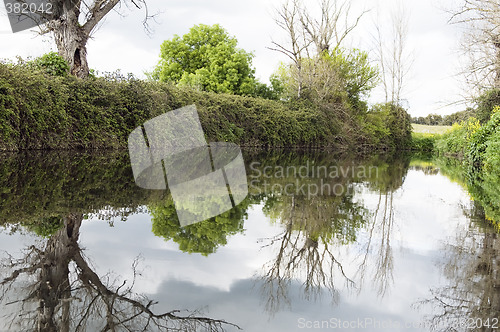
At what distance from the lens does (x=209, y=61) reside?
34.3m

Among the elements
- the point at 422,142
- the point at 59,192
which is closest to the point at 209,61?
the point at 422,142

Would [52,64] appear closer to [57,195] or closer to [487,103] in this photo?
[57,195]

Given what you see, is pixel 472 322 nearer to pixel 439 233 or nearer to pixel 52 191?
pixel 439 233

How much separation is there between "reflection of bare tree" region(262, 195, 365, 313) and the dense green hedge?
8.48m

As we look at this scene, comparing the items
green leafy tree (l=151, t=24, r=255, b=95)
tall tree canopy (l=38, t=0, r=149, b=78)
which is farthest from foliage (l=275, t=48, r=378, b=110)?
tall tree canopy (l=38, t=0, r=149, b=78)

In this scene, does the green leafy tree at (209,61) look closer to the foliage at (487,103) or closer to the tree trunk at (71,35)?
the tree trunk at (71,35)

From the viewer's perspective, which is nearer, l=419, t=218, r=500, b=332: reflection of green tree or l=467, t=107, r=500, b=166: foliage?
l=419, t=218, r=500, b=332: reflection of green tree

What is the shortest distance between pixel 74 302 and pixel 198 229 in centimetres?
153

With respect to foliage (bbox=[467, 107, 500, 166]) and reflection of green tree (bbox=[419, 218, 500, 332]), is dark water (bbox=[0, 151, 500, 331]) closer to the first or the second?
reflection of green tree (bbox=[419, 218, 500, 332])

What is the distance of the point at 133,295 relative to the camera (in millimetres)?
1920

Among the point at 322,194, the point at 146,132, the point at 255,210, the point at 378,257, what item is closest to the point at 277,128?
the point at 146,132

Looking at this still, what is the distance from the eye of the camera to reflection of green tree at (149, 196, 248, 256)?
9.25 ft

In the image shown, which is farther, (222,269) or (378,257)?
(378,257)

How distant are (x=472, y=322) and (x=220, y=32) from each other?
36.8 m
